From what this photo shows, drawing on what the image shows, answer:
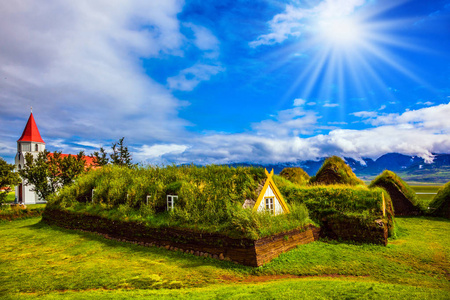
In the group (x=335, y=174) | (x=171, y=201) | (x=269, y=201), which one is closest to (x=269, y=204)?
(x=269, y=201)

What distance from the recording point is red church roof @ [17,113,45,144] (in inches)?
A: 1666

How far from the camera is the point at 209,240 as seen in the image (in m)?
9.59

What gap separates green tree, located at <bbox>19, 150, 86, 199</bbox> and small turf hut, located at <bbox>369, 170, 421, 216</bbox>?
32291mm

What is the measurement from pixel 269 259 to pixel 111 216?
9338 mm

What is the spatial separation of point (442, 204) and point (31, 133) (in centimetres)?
5658

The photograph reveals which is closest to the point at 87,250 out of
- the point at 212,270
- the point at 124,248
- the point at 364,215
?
the point at 124,248

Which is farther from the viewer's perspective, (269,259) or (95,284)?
(269,259)

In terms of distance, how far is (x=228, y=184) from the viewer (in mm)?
11672

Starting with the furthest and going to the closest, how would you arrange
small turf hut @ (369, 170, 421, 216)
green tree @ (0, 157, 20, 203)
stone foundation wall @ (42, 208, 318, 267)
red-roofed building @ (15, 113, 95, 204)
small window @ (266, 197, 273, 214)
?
1. red-roofed building @ (15, 113, 95, 204)
2. green tree @ (0, 157, 20, 203)
3. small turf hut @ (369, 170, 421, 216)
4. small window @ (266, 197, 273, 214)
5. stone foundation wall @ (42, 208, 318, 267)

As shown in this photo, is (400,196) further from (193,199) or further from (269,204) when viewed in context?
(193,199)

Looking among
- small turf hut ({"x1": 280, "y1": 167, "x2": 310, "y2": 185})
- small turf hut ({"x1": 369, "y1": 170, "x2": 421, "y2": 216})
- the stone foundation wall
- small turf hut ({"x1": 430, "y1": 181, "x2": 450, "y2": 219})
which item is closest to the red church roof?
the stone foundation wall

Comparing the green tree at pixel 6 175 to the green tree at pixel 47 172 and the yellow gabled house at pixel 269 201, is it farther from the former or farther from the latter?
the yellow gabled house at pixel 269 201

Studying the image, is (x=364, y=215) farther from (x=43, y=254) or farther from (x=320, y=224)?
(x=43, y=254)

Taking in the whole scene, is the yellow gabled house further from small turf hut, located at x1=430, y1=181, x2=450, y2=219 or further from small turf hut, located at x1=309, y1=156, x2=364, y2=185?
small turf hut, located at x1=430, y1=181, x2=450, y2=219
